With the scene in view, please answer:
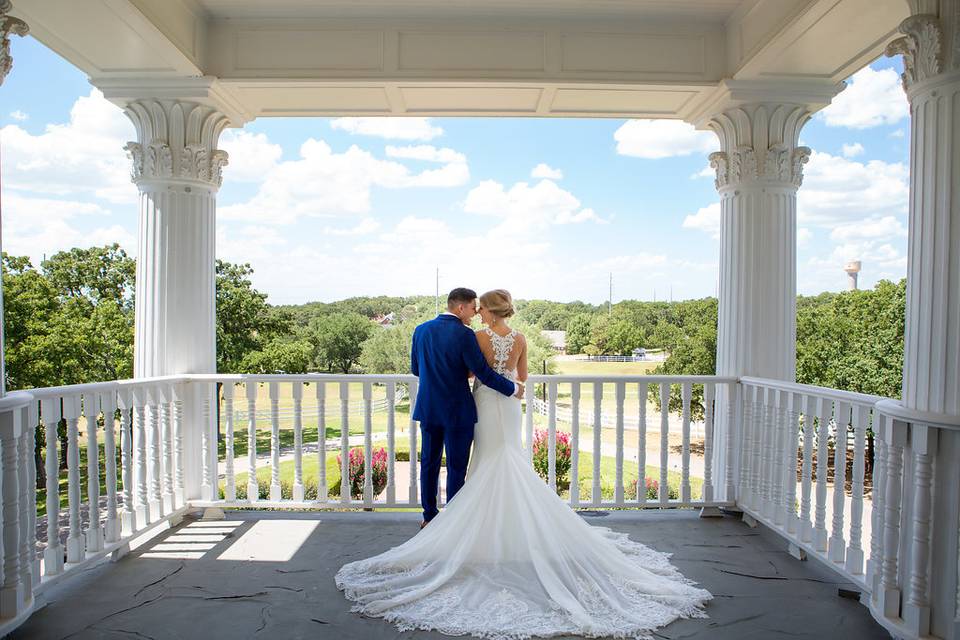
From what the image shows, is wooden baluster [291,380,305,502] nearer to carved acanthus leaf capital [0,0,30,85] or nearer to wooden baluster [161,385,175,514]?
wooden baluster [161,385,175,514]

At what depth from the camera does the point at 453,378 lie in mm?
3508

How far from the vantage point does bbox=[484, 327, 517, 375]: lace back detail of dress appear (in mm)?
3549

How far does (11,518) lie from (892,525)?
153 inches

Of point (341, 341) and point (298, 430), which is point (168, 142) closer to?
point (298, 430)

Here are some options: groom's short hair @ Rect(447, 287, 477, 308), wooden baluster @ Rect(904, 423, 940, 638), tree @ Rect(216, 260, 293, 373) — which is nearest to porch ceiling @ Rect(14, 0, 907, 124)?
groom's short hair @ Rect(447, 287, 477, 308)

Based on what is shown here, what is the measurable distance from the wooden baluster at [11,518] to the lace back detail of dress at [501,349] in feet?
7.58

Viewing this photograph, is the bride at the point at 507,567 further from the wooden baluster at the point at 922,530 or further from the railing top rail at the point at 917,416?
the railing top rail at the point at 917,416

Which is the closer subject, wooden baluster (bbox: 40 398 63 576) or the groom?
wooden baluster (bbox: 40 398 63 576)

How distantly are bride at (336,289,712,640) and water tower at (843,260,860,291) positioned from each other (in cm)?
1948

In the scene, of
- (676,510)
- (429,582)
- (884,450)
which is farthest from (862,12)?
(429,582)

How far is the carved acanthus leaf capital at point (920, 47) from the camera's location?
2.49 m

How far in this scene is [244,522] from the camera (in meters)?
4.41

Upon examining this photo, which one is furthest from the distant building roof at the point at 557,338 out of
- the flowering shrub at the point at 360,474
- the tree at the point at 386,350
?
the flowering shrub at the point at 360,474

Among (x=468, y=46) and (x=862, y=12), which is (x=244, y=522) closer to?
(x=468, y=46)
